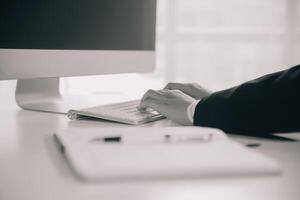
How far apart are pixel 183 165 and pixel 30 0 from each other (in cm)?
58

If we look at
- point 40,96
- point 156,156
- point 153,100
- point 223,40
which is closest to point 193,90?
point 153,100

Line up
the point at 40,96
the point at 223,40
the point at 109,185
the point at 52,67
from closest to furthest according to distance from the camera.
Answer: the point at 109,185 → the point at 52,67 → the point at 40,96 → the point at 223,40

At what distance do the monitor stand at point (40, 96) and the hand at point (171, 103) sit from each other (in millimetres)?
231

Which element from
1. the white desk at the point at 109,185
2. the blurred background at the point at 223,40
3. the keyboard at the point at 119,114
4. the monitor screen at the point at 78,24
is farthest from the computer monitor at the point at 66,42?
the blurred background at the point at 223,40

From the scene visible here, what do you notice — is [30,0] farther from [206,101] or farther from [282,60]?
[282,60]

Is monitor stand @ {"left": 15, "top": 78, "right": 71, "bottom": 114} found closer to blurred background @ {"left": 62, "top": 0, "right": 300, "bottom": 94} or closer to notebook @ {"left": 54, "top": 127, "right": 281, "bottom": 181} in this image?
notebook @ {"left": 54, "top": 127, "right": 281, "bottom": 181}

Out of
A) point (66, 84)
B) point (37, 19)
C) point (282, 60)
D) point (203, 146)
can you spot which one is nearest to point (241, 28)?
point (282, 60)

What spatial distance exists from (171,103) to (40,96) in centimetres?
45

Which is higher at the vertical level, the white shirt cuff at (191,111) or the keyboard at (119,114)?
the white shirt cuff at (191,111)

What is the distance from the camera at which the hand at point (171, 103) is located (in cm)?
64

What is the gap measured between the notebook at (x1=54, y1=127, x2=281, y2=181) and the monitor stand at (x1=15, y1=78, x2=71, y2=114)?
1.41 feet

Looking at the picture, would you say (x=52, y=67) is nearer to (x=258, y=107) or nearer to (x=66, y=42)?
(x=66, y=42)

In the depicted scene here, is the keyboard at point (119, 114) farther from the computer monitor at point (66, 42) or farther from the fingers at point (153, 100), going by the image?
the computer monitor at point (66, 42)

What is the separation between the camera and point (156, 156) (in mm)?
350
